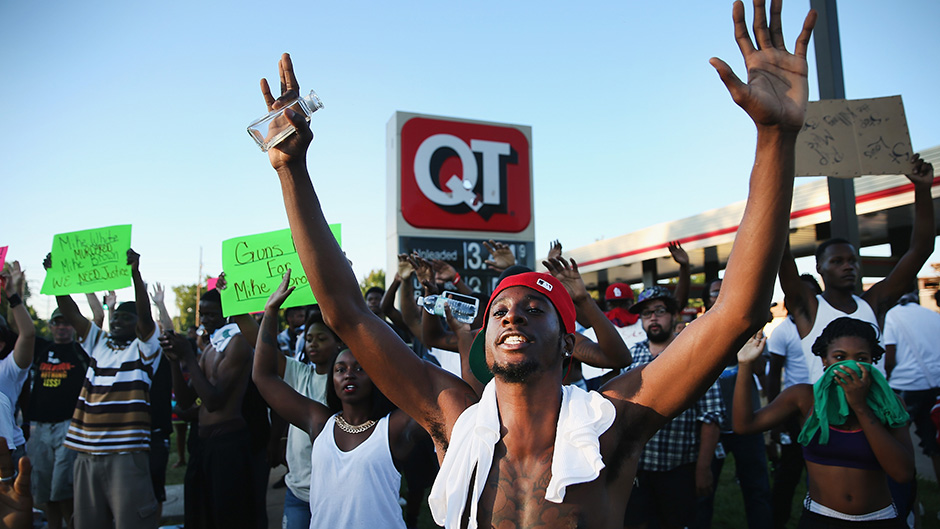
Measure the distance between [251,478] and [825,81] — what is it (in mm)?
5202

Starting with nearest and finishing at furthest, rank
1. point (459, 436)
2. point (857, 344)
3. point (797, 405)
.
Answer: point (459, 436), point (857, 344), point (797, 405)

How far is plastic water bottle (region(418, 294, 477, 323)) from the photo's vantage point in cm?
389

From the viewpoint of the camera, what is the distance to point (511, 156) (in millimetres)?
8688

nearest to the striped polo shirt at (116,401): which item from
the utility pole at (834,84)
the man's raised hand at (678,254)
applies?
the man's raised hand at (678,254)

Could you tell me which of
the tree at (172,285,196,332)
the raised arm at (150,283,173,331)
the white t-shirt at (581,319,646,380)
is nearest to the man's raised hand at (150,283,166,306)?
the raised arm at (150,283,173,331)

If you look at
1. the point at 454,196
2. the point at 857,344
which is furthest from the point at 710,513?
the point at 454,196

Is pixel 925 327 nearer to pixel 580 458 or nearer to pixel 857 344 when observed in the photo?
pixel 857 344

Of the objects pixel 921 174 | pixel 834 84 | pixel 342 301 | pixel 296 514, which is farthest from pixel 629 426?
pixel 834 84

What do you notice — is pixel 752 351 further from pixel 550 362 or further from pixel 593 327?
Answer: pixel 550 362

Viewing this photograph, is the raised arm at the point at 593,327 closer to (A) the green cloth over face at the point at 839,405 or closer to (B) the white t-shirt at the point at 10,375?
(A) the green cloth over face at the point at 839,405

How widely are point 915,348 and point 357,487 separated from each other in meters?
5.62

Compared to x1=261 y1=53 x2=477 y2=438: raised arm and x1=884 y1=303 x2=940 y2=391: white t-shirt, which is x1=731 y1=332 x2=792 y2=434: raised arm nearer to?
x1=261 y1=53 x2=477 y2=438: raised arm

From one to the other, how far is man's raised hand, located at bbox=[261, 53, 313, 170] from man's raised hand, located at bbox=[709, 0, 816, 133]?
A: 1266 millimetres

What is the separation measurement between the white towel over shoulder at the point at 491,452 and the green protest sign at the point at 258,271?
8.38 feet
